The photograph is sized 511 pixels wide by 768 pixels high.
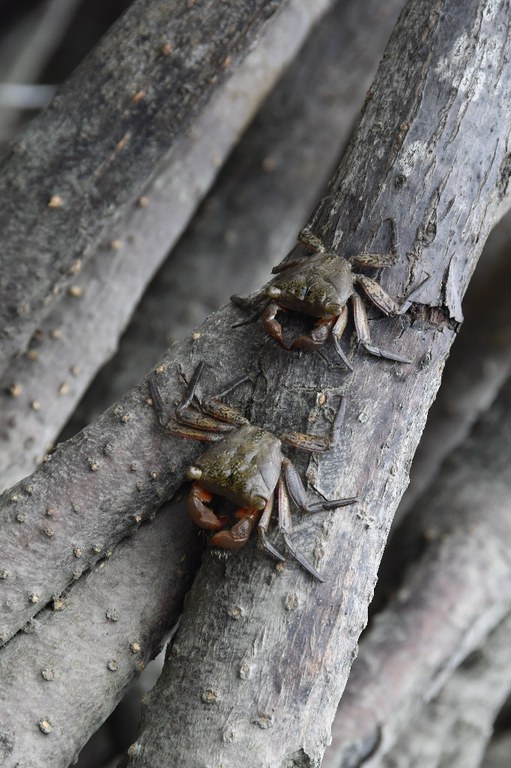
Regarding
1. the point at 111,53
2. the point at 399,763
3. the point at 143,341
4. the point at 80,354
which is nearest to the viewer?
the point at 111,53

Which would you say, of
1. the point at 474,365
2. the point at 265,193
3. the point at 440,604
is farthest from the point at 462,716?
the point at 265,193

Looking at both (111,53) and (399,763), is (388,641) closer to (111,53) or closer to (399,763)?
(399,763)

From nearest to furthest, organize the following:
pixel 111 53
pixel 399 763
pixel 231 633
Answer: pixel 231 633 < pixel 111 53 < pixel 399 763

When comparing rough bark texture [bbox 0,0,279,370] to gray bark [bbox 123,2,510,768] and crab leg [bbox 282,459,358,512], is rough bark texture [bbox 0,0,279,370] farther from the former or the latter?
crab leg [bbox 282,459,358,512]

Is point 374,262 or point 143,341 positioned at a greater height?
point 374,262

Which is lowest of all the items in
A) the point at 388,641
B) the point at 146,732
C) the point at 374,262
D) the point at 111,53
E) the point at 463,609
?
the point at 146,732


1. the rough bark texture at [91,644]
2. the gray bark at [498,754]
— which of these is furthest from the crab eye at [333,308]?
the gray bark at [498,754]

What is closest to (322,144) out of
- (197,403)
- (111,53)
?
(111,53)

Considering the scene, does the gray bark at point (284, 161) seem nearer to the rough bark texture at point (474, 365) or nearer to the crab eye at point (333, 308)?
the rough bark texture at point (474, 365)
